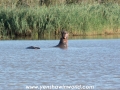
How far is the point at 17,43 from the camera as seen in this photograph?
78.5 feet

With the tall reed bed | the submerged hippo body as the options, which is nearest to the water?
the submerged hippo body

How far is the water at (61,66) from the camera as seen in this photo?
1271cm

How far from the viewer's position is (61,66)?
15570 millimetres

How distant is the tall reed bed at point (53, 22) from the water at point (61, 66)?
186 inches

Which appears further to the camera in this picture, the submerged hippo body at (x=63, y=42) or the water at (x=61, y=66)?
the submerged hippo body at (x=63, y=42)

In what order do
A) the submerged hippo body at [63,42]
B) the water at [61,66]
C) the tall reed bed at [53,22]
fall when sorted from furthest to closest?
the tall reed bed at [53,22]
the submerged hippo body at [63,42]
the water at [61,66]

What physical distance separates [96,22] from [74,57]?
10.6m

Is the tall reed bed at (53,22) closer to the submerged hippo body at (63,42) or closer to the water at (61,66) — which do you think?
the water at (61,66)

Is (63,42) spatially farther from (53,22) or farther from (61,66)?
(53,22)

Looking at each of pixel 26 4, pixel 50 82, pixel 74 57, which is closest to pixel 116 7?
pixel 26 4

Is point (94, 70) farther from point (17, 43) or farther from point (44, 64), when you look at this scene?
point (17, 43)

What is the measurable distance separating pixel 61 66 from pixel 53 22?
1270cm

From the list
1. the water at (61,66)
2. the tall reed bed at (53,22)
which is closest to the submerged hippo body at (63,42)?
the water at (61,66)

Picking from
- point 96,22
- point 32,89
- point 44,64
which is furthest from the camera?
point 96,22
